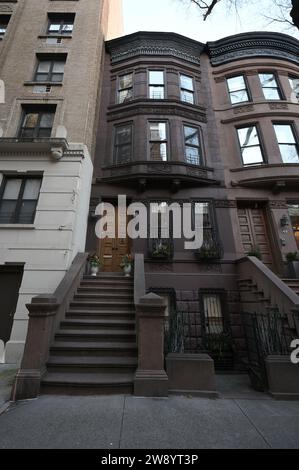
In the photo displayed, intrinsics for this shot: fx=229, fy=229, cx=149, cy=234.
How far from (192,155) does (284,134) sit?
193 inches

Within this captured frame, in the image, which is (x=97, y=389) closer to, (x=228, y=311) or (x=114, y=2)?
(x=228, y=311)

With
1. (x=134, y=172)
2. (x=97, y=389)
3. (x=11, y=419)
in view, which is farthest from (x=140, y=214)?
(x=11, y=419)

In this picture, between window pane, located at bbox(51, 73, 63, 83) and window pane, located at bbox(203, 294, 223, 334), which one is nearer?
window pane, located at bbox(203, 294, 223, 334)

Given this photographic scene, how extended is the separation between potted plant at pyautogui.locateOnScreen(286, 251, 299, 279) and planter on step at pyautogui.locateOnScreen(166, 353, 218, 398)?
659 centimetres

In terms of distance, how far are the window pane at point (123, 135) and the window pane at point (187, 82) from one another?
172 inches

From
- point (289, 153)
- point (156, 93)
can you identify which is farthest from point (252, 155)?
point (156, 93)

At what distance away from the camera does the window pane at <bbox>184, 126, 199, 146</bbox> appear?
11.9m

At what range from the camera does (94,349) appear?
197 inches

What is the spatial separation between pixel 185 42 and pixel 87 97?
8199 millimetres

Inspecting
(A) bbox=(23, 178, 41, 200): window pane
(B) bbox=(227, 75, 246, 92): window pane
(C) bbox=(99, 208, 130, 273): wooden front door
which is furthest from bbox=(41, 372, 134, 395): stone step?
(B) bbox=(227, 75, 246, 92): window pane

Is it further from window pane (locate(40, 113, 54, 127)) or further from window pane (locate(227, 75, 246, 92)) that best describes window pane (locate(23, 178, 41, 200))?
window pane (locate(227, 75, 246, 92))

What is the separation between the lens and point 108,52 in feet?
46.4

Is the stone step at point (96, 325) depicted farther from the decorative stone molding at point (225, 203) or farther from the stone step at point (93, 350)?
the decorative stone molding at point (225, 203)

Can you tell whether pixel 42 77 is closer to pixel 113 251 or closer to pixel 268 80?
pixel 113 251
